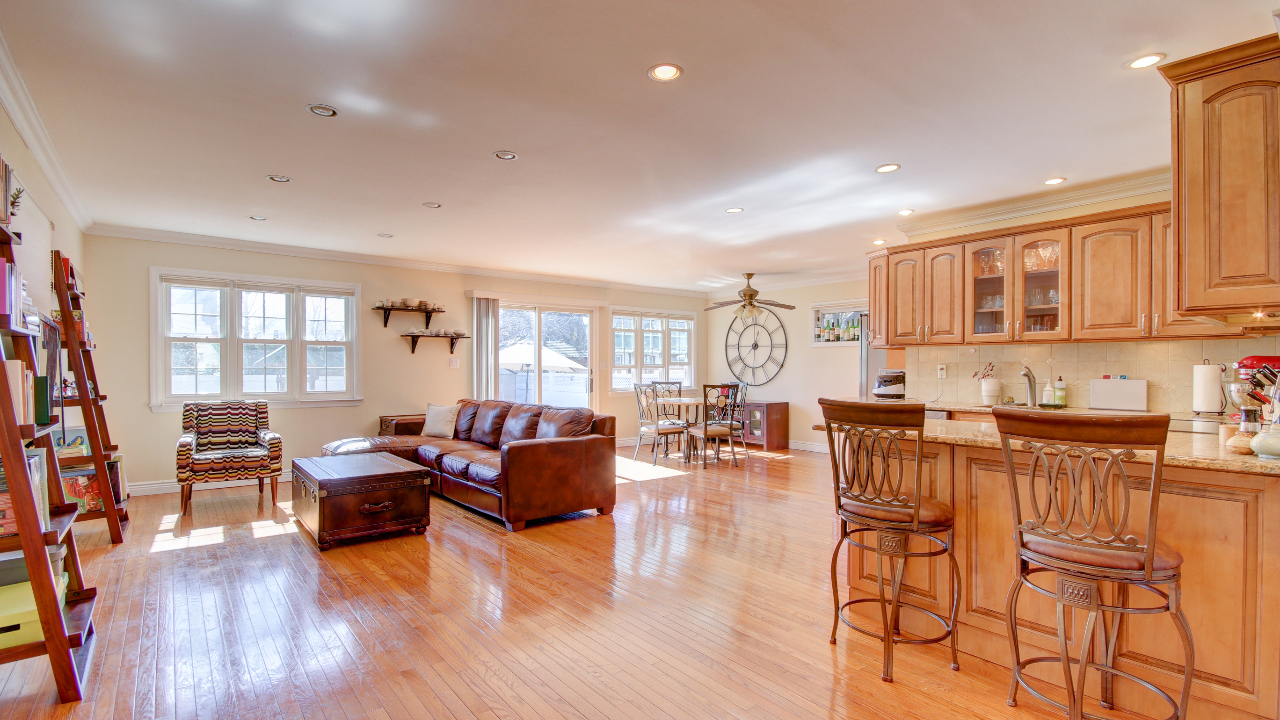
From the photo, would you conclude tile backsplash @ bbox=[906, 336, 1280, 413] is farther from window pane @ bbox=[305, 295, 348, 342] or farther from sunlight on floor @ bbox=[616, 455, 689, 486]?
window pane @ bbox=[305, 295, 348, 342]

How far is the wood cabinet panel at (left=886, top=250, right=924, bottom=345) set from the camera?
16.3ft

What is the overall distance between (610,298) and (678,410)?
1.90 m

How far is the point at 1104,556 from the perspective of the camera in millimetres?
1760

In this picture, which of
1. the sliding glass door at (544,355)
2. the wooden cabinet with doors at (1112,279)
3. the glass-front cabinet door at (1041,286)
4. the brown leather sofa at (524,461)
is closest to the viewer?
the wooden cabinet with doors at (1112,279)

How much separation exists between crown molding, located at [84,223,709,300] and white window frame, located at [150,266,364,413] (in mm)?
266

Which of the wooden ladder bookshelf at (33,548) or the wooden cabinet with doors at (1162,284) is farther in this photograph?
the wooden cabinet with doors at (1162,284)

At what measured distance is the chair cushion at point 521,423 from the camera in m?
5.22

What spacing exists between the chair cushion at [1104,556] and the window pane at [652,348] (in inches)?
299

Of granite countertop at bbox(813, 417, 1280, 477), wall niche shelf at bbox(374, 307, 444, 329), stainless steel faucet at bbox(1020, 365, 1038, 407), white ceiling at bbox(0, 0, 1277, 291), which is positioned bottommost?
granite countertop at bbox(813, 417, 1280, 477)

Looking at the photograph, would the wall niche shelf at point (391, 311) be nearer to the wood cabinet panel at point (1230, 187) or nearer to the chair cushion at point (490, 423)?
the chair cushion at point (490, 423)

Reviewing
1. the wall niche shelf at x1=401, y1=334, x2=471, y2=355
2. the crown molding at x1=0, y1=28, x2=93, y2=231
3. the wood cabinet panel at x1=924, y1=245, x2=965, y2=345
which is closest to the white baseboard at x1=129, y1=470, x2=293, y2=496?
the wall niche shelf at x1=401, y1=334, x2=471, y2=355

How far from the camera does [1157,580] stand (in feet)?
5.59

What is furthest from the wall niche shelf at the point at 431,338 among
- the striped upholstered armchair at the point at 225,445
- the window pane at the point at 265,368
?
the striped upholstered armchair at the point at 225,445

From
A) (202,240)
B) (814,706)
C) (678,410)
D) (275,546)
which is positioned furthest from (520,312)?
(814,706)
